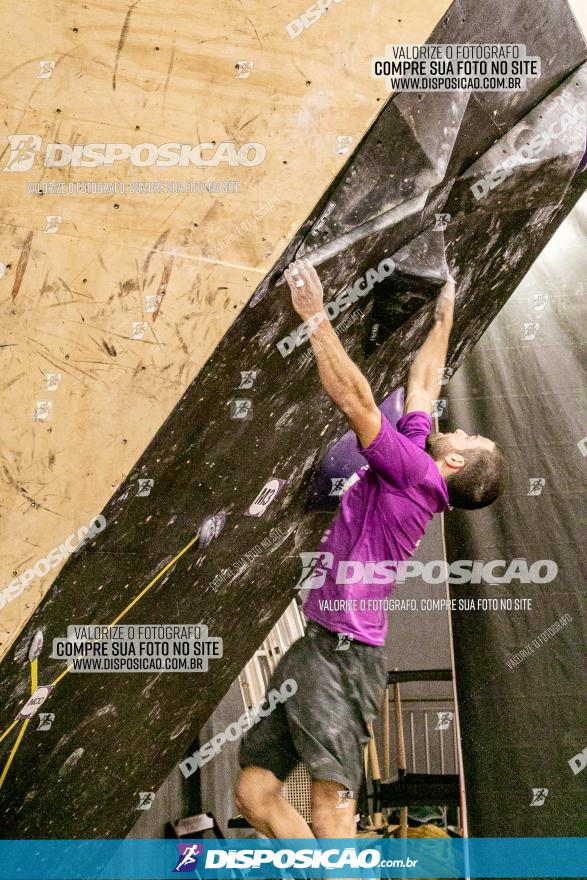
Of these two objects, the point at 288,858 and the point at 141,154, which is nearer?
the point at 288,858

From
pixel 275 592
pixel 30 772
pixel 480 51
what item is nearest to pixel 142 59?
pixel 480 51

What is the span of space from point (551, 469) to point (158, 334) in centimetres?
126

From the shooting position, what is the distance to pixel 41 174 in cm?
223

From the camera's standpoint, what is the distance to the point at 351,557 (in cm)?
221

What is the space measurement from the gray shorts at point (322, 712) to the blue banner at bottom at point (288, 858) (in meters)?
0.20

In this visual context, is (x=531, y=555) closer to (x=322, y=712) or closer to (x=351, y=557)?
(x=351, y=557)

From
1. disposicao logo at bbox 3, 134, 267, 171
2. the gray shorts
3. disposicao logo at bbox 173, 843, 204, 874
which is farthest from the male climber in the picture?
disposicao logo at bbox 3, 134, 267, 171

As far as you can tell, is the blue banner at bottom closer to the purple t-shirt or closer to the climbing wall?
the climbing wall

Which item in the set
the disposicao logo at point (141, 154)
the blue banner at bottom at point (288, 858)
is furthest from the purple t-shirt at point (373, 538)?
the disposicao logo at point (141, 154)

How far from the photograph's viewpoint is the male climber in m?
2.11

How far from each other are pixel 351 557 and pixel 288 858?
2.82 ft

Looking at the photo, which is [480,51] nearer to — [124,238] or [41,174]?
[124,238]

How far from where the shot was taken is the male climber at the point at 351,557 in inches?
83.0

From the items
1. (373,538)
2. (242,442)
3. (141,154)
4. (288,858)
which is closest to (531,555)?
(373,538)
